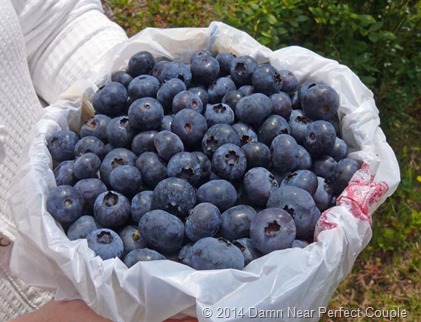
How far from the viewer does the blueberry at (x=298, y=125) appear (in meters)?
1.06

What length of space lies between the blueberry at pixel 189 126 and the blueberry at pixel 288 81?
0.86 ft

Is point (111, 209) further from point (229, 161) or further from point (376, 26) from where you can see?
point (376, 26)

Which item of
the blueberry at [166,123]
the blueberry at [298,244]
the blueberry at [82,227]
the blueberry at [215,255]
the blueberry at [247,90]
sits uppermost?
the blueberry at [247,90]

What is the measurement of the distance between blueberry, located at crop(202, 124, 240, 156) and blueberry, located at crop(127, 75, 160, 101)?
0.59ft

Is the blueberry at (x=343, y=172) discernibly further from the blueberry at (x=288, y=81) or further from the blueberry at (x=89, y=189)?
the blueberry at (x=89, y=189)

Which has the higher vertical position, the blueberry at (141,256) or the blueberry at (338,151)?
the blueberry at (338,151)

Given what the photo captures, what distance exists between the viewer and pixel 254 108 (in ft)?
3.41

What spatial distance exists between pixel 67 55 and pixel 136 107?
447 millimetres

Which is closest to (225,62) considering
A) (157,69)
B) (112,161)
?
(157,69)

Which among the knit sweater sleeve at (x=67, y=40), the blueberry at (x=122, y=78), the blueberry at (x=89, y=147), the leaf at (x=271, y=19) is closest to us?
the blueberry at (x=89, y=147)

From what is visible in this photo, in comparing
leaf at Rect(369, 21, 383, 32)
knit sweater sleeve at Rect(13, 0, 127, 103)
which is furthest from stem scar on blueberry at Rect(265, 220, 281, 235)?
leaf at Rect(369, 21, 383, 32)

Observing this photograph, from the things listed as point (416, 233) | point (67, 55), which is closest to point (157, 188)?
point (67, 55)

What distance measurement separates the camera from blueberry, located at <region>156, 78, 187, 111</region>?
1087mm

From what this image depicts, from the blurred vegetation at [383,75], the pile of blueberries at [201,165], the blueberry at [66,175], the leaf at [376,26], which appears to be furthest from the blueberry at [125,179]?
the leaf at [376,26]
